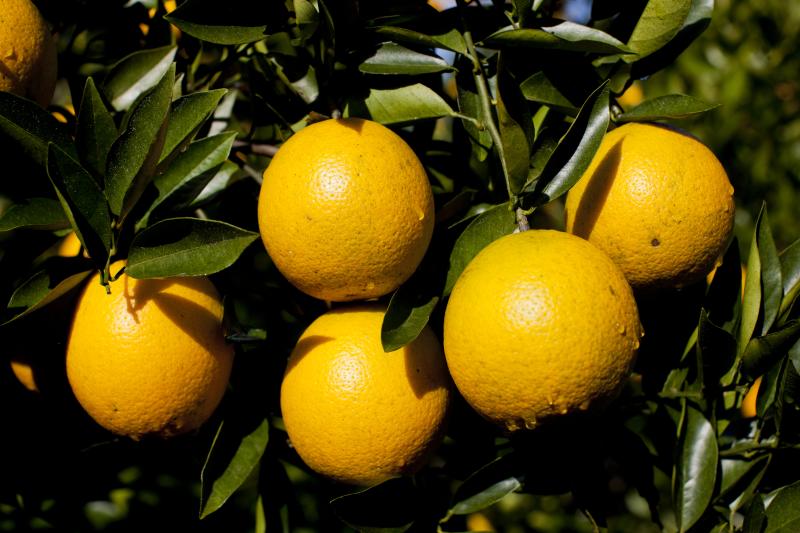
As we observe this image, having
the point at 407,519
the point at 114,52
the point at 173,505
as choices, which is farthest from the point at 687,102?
the point at 173,505

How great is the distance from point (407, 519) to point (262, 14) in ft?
2.99

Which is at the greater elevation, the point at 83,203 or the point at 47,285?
the point at 83,203

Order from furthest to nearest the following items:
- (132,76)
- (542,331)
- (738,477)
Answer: (132,76)
(738,477)
(542,331)

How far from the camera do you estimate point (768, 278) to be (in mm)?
1294

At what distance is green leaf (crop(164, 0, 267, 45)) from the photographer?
119 centimetres

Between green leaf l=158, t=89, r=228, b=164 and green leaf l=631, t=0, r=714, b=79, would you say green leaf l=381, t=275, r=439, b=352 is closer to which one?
green leaf l=158, t=89, r=228, b=164

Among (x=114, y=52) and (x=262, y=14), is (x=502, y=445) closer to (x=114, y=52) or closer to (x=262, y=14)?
(x=262, y=14)

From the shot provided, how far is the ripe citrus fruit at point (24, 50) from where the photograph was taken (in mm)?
1126

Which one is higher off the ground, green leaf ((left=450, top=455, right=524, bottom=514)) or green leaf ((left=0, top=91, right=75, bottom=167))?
green leaf ((left=0, top=91, right=75, bottom=167))

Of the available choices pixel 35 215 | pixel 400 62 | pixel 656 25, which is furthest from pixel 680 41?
→ pixel 35 215

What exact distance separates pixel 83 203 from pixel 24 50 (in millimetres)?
271

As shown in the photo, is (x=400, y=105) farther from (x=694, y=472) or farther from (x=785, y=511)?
(x=785, y=511)

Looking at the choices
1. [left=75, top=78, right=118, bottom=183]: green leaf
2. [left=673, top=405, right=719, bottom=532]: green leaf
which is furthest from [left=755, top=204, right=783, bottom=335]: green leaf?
[left=75, top=78, right=118, bottom=183]: green leaf

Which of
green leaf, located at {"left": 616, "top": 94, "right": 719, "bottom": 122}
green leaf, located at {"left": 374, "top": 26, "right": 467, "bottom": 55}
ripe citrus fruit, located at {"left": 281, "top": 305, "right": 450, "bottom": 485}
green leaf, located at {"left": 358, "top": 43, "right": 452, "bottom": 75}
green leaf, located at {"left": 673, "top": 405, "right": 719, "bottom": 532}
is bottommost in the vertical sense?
green leaf, located at {"left": 673, "top": 405, "right": 719, "bottom": 532}
